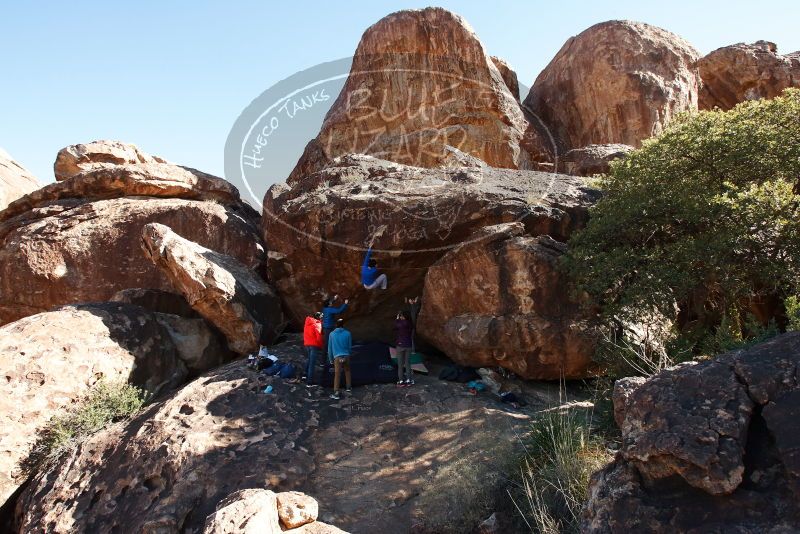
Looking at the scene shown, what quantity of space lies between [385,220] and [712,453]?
27.2 ft

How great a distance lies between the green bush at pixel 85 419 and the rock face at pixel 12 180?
52.4 ft

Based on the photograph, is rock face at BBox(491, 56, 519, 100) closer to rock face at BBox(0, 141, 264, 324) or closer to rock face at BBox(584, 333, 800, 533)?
rock face at BBox(0, 141, 264, 324)

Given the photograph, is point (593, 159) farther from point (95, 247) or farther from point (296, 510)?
point (95, 247)

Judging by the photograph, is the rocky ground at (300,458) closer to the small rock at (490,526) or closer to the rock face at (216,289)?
the small rock at (490,526)

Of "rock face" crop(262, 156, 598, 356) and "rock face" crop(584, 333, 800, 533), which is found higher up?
"rock face" crop(262, 156, 598, 356)

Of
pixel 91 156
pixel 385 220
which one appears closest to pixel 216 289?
pixel 385 220

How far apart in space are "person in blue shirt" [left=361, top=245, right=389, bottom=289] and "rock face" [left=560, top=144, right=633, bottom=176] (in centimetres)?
775

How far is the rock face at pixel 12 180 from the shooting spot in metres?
22.1

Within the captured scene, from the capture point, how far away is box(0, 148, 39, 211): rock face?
2213 cm

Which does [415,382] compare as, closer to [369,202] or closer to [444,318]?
[444,318]

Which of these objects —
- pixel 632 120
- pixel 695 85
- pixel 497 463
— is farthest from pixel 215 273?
pixel 695 85

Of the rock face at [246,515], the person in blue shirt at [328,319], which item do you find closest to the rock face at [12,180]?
the person in blue shirt at [328,319]

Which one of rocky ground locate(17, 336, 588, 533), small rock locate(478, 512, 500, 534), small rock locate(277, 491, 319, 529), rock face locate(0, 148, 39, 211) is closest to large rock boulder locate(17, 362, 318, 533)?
rocky ground locate(17, 336, 588, 533)

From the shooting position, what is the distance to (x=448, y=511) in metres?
6.60
